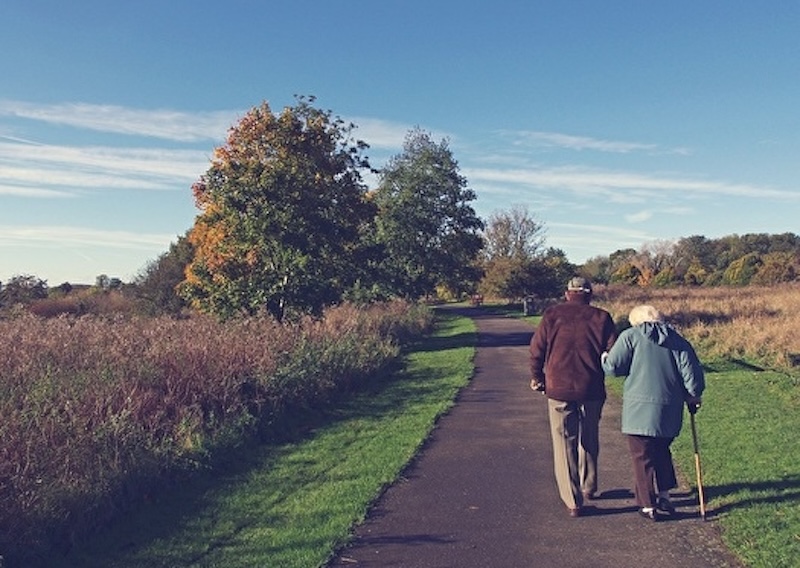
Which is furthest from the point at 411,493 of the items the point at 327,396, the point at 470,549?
the point at 327,396

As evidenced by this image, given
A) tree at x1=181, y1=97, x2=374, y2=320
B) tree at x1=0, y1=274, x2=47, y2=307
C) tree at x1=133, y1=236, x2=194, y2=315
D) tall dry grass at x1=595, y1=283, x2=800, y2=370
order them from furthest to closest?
tree at x1=133, y1=236, x2=194, y2=315 < tree at x1=0, y1=274, x2=47, y2=307 < tree at x1=181, y1=97, x2=374, y2=320 < tall dry grass at x1=595, y1=283, x2=800, y2=370

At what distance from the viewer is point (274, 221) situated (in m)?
20.4

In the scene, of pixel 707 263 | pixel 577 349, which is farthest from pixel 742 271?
pixel 577 349

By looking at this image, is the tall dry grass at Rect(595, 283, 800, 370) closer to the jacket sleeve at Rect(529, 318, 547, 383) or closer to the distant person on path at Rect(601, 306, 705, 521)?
the distant person on path at Rect(601, 306, 705, 521)

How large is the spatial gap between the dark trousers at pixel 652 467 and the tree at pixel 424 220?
104 ft

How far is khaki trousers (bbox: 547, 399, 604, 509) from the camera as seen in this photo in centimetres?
623

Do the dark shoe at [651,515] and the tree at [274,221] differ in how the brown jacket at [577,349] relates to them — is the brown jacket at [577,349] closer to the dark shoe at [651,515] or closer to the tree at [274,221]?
the dark shoe at [651,515]

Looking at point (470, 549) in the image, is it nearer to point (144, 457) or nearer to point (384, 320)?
point (144, 457)

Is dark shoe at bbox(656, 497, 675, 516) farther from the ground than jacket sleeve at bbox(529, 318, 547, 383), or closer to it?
closer to it

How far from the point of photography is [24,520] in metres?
5.64

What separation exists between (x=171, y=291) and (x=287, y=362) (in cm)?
2587

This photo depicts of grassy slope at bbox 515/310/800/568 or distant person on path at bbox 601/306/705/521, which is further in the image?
distant person on path at bbox 601/306/705/521

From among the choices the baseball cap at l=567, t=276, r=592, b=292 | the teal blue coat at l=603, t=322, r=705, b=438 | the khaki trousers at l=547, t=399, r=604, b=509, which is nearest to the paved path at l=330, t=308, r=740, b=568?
the khaki trousers at l=547, t=399, r=604, b=509

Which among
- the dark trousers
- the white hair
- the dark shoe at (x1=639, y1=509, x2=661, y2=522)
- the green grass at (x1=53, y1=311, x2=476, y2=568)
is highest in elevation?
the white hair
